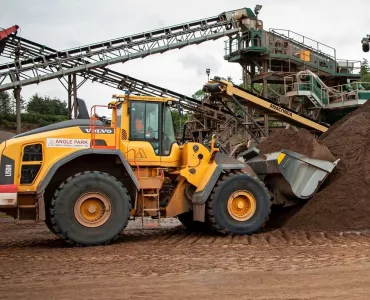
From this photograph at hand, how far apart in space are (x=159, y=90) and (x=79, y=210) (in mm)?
19076

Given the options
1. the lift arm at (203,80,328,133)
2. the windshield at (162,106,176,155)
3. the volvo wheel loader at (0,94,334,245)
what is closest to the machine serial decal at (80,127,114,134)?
the volvo wheel loader at (0,94,334,245)

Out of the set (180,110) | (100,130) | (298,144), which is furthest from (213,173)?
(298,144)

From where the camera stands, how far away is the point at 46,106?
44250 mm

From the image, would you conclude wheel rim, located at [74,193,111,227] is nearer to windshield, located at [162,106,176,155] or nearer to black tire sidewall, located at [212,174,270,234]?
windshield, located at [162,106,176,155]

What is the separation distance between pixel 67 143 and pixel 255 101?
386 inches

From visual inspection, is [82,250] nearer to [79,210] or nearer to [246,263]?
[79,210]

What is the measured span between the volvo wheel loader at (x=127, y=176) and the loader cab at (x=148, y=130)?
19 millimetres

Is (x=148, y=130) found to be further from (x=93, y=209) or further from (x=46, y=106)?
(x=46, y=106)

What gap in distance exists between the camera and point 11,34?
2478cm

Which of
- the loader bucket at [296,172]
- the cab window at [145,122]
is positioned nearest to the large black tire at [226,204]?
the loader bucket at [296,172]

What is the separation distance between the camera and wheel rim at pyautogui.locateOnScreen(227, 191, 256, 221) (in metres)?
10.3

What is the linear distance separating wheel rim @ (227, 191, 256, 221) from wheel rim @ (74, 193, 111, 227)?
251 centimetres

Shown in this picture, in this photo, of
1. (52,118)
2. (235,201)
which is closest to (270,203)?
(235,201)

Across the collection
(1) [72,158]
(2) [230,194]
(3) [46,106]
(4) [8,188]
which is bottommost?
(2) [230,194]
